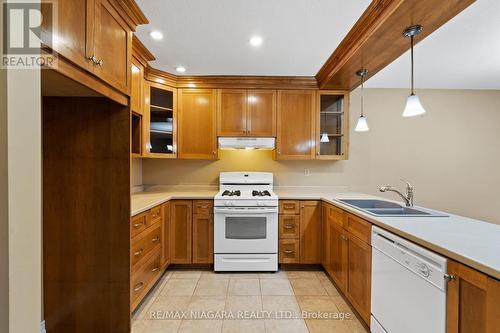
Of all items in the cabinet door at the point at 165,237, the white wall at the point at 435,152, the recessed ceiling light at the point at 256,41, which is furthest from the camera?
the white wall at the point at 435,152

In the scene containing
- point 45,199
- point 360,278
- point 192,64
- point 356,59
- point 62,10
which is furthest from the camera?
point 192,64

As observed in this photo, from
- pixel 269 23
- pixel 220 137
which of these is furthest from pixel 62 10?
pixel 220 137

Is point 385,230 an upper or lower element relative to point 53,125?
lower

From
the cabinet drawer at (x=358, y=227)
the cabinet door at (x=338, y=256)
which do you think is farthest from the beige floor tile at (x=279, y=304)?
the cabinet drawer at (x=358, y=227)

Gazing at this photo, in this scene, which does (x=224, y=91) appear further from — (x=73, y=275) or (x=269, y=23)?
(x=73, y=275)

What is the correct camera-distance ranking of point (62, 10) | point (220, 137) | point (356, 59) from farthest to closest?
1. point (220, 137)
2. point (356, 59)
3. point (62, 10)

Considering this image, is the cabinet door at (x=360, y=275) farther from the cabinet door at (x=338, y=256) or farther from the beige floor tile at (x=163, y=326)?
the beige floor tile at (x=163, y=326)

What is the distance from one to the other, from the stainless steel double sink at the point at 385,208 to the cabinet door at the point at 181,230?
1795 mm

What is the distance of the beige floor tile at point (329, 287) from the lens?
95.1 inches

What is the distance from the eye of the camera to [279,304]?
221 cm

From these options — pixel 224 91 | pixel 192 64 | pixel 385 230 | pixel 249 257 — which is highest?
pixel 192 64

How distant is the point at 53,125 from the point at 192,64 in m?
1.59

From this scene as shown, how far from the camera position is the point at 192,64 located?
2785 mm

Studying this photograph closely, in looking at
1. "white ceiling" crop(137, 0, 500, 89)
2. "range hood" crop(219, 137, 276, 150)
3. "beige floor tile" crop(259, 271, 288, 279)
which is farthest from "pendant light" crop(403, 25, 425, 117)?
"beige floor tile" crop(259, 271, 288, 279)
